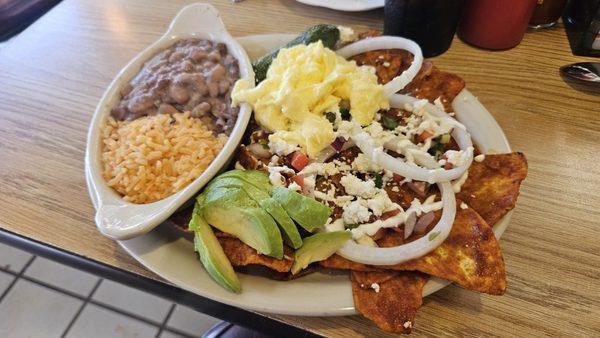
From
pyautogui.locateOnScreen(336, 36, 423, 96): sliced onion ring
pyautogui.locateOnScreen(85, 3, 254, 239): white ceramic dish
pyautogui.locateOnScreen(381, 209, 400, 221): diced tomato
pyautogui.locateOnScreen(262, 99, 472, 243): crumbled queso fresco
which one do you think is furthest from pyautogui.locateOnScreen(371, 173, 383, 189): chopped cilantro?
pyautogui.locateOnScreen(85, 3, 254, 239): white ceramic dish

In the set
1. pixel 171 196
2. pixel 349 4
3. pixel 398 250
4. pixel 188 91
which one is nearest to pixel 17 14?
pixel 188 91

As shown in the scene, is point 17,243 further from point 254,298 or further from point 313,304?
point 313,304

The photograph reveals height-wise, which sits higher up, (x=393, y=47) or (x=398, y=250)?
(x=393, y=47)

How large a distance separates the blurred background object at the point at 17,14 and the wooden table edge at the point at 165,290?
1.75m

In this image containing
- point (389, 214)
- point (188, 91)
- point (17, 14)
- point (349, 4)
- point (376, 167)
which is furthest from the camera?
point (17, 14)

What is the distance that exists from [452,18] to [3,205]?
180 cm

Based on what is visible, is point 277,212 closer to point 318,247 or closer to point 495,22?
point 318,247

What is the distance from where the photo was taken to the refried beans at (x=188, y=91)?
62.3 inches

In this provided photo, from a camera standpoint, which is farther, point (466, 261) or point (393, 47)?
point (393, 47)

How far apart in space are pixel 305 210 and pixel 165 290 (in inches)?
19.0

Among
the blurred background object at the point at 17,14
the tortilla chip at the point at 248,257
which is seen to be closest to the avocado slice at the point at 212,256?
the tortilla chip at the point at 248,257

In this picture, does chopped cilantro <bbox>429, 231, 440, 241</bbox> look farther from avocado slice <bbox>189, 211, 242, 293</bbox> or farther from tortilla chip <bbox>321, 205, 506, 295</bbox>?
avocado slice <bbox>189, 211, 242, 293</bbox>

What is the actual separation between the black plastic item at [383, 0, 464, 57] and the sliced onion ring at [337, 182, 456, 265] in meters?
0.92

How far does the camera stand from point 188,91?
161 centimetres
